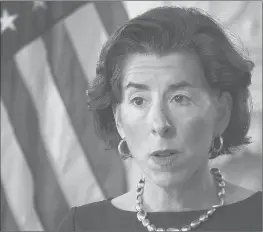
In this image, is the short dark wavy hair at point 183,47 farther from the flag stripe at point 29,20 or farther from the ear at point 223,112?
the flag stripe at point 29,20

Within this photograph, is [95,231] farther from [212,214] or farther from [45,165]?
[45,165]

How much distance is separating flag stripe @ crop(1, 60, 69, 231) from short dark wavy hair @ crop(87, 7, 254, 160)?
0.87 metres

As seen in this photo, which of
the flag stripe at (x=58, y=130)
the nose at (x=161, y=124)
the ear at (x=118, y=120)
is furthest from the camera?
the flag stripe at (x=58, y=130)

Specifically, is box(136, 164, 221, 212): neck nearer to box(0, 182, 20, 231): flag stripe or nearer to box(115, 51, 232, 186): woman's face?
box(115, 51, 232, 186): woman's face

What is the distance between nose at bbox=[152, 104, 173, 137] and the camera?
66cm

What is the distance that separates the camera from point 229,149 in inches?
31.8

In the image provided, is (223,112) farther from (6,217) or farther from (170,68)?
(6,217)

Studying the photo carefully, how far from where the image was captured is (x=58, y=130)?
62.9 inches

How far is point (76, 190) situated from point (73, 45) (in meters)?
0.52

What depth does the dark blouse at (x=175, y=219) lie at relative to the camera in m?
0.72

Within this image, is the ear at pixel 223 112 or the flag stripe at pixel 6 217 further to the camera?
the flag stripe at pixel 6 217

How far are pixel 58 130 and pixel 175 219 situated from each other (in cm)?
94

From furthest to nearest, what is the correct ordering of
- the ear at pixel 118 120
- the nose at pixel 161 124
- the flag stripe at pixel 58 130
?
the flag stripe at pixel 58 130 → the ear at pixel 118 120 → the nose at pixel 161 124

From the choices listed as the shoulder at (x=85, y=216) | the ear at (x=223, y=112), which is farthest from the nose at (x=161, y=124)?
the shoulder at (x=85, y=216)
